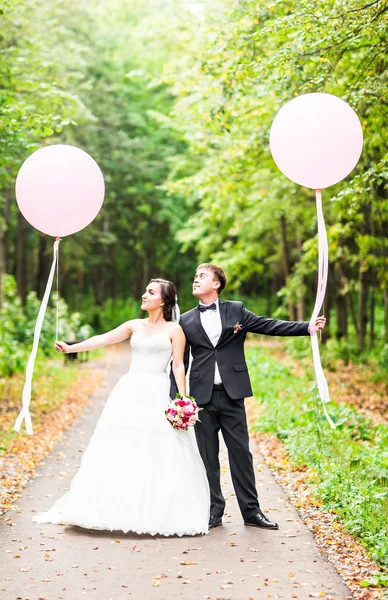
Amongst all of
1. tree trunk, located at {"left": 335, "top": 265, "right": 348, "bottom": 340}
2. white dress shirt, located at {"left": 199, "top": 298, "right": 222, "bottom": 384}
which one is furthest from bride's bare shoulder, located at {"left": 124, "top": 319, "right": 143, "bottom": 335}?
tree trunk, located at {"left": 335, "top": 265, "right": 348, "bottom": 340}

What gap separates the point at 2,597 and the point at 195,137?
41.4 feet

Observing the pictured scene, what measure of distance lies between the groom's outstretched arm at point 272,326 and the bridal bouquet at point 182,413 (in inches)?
37.0

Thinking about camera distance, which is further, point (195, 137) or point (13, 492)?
point (195, 137)

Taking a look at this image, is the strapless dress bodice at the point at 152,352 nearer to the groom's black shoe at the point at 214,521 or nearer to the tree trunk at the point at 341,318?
the groom's black shoe at the point at 214,521

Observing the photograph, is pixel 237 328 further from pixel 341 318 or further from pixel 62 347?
pixel 341 318

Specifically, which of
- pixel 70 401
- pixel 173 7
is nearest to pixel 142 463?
pixel 70 401

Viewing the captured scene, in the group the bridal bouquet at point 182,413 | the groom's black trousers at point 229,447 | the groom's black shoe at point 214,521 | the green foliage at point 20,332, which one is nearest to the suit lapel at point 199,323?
the groom's black trousers at point 229,447

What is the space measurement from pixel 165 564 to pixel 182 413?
1.34 meters

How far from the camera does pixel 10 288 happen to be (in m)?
21.0

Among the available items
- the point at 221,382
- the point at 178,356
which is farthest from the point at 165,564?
→ the point at 178,356

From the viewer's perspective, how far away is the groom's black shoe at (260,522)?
6457 millimetres

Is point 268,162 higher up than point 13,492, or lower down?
higher up

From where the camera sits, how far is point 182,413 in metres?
6.30

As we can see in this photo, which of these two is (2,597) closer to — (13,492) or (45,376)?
(13,492)
